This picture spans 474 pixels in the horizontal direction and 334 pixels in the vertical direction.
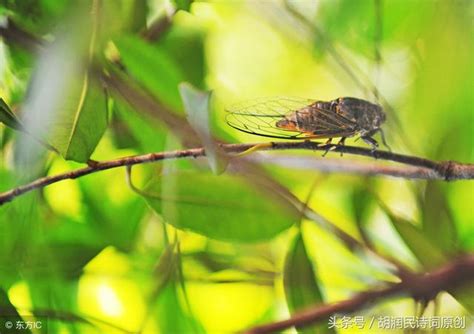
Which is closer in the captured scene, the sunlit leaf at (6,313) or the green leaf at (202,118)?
the green leaf at (202,118)

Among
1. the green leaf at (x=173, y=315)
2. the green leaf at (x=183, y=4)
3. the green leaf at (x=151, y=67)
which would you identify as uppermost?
the green leaf at (x=183, y=4)

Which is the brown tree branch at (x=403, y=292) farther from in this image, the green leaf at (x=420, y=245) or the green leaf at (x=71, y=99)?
the green leaf at (x=71, y=99)

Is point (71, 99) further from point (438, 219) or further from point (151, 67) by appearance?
point (438, 219)

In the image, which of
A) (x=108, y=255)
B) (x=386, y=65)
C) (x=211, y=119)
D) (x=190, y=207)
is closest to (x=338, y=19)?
(x=386, y=65)

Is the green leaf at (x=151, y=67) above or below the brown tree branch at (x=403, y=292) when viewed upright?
above

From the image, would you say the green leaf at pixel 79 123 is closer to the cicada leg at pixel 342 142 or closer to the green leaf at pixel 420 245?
the cicada leg at pixel 342 142

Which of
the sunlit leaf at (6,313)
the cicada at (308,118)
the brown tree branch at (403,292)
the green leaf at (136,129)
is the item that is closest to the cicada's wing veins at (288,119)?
the cicada at (308,118)

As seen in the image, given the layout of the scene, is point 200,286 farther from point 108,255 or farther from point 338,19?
point 338,19

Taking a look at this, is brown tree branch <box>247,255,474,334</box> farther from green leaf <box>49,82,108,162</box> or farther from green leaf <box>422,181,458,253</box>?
green leaf <box>49,82,108,162</box>

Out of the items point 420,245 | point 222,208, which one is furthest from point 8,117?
point 420,245
